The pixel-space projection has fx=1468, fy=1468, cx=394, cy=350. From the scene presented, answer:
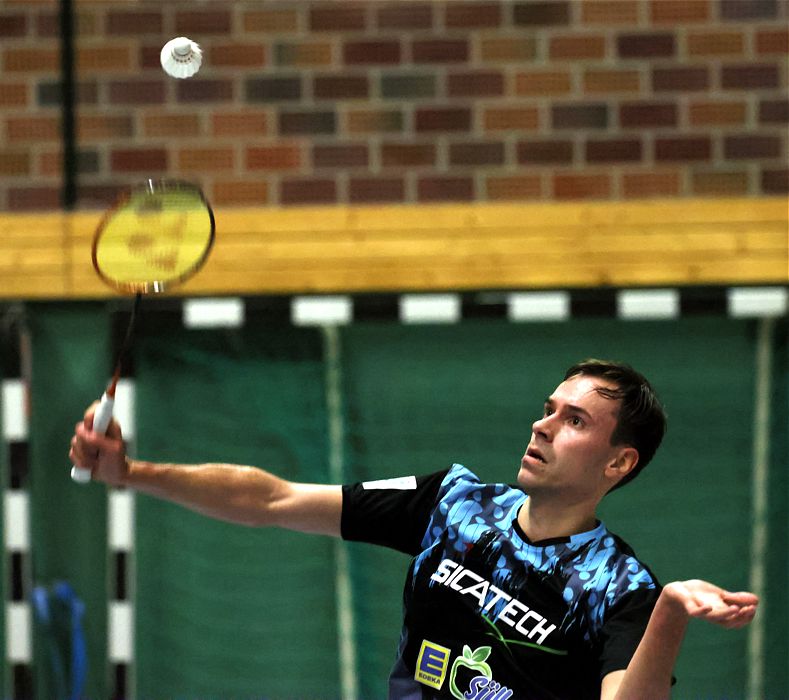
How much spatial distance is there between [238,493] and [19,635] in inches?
110

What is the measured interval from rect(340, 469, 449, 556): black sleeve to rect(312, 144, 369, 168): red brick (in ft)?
9.20

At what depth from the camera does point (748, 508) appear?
5891mm

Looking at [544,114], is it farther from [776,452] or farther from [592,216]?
[776,452]

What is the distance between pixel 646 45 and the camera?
613cm

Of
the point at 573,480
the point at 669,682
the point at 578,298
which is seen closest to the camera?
the point at 669,682

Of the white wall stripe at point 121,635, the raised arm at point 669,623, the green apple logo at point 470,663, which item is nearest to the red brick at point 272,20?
the white wall stripe at point 121,635

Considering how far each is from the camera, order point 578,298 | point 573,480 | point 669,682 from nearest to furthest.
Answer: point 669,682 < point 573,480 < point 578,298

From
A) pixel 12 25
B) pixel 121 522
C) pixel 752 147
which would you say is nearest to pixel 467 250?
pixel 752 147

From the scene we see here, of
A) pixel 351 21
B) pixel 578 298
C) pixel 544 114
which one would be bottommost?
pixel 578 298

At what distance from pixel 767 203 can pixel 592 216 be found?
2.31 ft

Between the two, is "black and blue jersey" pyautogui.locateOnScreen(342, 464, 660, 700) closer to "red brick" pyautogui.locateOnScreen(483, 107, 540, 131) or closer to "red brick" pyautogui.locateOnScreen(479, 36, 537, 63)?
"red brick" pyautogui.locateOnScreen(483, 107, 540, 131)

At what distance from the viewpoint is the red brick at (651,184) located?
612cm

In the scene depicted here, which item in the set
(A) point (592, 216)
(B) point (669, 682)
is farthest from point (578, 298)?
(B) point (669, 682)

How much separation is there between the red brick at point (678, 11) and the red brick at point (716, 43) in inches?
2.6
